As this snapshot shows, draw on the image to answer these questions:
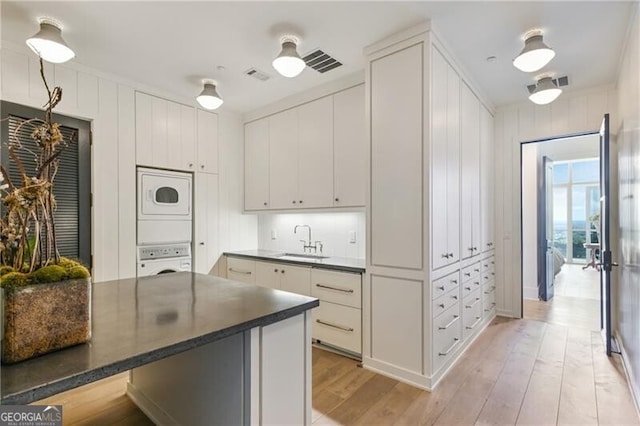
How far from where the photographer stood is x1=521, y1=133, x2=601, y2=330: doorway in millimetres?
4520

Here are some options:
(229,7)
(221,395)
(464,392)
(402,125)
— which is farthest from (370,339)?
(229,7)

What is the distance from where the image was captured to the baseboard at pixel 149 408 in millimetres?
1892

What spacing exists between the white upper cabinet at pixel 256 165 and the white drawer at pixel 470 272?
244cm

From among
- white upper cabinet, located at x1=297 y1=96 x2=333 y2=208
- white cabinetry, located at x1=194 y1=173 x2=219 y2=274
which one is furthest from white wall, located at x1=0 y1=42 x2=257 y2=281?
white upper cabinet, located at x1=297 y1=96 x2=333 y2=208

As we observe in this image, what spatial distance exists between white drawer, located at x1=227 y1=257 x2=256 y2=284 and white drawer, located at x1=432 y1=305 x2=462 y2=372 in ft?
7.16

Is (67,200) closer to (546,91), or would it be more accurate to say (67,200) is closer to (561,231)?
(546,91)

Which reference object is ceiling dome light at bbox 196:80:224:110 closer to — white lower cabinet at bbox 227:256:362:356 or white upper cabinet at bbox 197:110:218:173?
white upper cabinet at bbox 197:110:218:173

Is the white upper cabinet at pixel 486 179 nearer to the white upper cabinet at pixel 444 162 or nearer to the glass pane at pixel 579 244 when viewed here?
the white upper cabinet at pixel 444 162

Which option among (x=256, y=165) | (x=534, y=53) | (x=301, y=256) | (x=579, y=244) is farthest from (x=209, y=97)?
(x=579, y=244)

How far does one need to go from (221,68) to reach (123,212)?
70.4 inches

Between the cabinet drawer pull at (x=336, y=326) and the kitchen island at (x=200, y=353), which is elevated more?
the kitchen island at (x=200, y=353)

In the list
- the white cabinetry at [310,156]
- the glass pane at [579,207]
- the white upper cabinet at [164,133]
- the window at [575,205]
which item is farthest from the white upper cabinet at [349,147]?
the glass pane at [579,207]

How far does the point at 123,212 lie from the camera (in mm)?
3252

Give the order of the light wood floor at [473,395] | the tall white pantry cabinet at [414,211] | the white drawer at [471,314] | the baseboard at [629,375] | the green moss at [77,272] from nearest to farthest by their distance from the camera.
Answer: the green moss at [77,272], the light wood floor at [473,395], the baseboard at [629,375], the tall white pantry cabinet at [414,211], the white drawer at [471,314]
